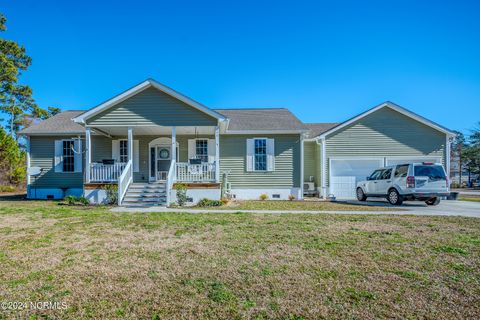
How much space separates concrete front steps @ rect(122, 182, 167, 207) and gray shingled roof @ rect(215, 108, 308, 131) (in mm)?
5198

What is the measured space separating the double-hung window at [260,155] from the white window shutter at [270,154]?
0.17 m

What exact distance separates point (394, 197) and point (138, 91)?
12702mm

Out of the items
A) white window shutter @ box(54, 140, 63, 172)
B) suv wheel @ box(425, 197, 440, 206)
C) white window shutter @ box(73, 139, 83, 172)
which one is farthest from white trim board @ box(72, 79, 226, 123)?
suv wheel @ box(425, 197, 440, 206)

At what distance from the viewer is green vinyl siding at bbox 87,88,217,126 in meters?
12.6

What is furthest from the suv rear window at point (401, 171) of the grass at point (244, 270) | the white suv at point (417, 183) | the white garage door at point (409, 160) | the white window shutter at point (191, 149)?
the white window shutter at point (191, 149)

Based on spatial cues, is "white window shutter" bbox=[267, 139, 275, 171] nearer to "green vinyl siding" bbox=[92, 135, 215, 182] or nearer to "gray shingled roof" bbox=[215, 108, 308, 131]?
"gray shingled roof" bbox=[215, 108, 308, 131]

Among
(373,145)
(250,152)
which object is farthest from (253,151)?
(373,145)

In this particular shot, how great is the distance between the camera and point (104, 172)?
41.4ft

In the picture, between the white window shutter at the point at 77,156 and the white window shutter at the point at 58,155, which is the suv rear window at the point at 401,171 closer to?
the white window shutter at the point at 77,156

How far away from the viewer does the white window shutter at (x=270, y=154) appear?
15.1 meters

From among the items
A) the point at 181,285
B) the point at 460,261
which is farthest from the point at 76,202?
the point at 460,261

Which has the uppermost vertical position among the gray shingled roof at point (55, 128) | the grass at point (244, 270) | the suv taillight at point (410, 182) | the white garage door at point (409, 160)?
the gray shingled roof at point (55, 128)

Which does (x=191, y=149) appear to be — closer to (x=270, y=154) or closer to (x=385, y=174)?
(x=270, y=154)

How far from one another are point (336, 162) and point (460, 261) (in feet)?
38.5
